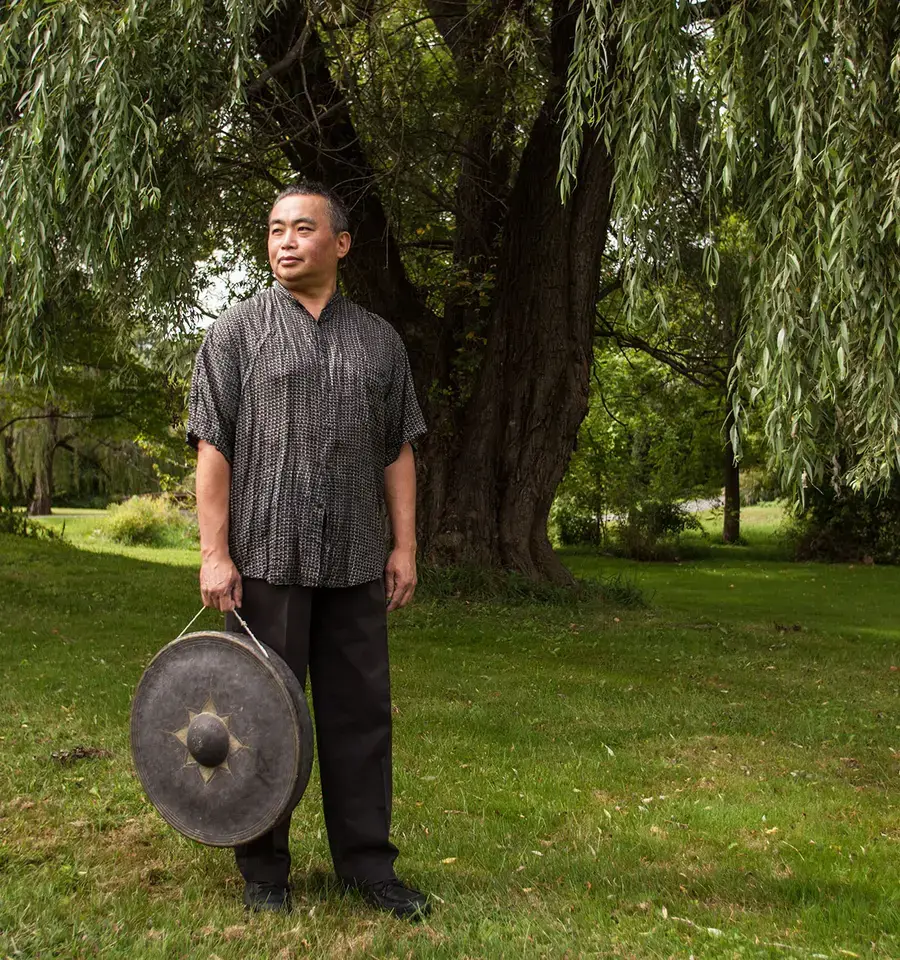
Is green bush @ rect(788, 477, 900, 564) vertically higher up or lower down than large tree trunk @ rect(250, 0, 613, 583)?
lower down

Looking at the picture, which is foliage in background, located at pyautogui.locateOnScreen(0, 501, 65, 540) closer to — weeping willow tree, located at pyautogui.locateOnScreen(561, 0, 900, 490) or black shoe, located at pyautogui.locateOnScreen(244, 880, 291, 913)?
weeping willow tree, located at pyautogui.locateOnScreen(561, 0, 900, 490)

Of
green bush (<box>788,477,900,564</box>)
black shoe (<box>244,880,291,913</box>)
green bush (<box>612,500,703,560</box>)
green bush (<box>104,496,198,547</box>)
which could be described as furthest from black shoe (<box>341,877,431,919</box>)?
green bush (<box>104,496,198,547</box>)

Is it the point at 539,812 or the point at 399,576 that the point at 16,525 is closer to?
the point at 539,812

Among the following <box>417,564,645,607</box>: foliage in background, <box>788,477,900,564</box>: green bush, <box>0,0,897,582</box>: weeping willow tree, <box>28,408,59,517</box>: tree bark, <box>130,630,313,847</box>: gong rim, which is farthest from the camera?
<box>28,408,59,517</box>: tree bark

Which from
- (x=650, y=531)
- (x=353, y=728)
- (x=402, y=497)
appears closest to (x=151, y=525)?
(x=650, y=531)

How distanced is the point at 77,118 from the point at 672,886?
5.04 meters

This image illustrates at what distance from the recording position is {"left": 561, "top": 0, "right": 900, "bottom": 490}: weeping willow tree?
4461 mm

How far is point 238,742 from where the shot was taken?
122 inches

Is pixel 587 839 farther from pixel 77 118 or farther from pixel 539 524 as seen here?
pixel 539 524

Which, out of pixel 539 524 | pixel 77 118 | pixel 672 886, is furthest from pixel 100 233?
pixel 539 524

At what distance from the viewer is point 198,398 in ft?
10.9

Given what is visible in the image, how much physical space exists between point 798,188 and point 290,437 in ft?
8.19

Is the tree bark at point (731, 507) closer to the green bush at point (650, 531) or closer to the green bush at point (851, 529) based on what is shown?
the green bush at point (650, 531)

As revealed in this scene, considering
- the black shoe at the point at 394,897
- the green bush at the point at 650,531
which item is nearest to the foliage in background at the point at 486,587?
the black shoe at the point at 394,897
